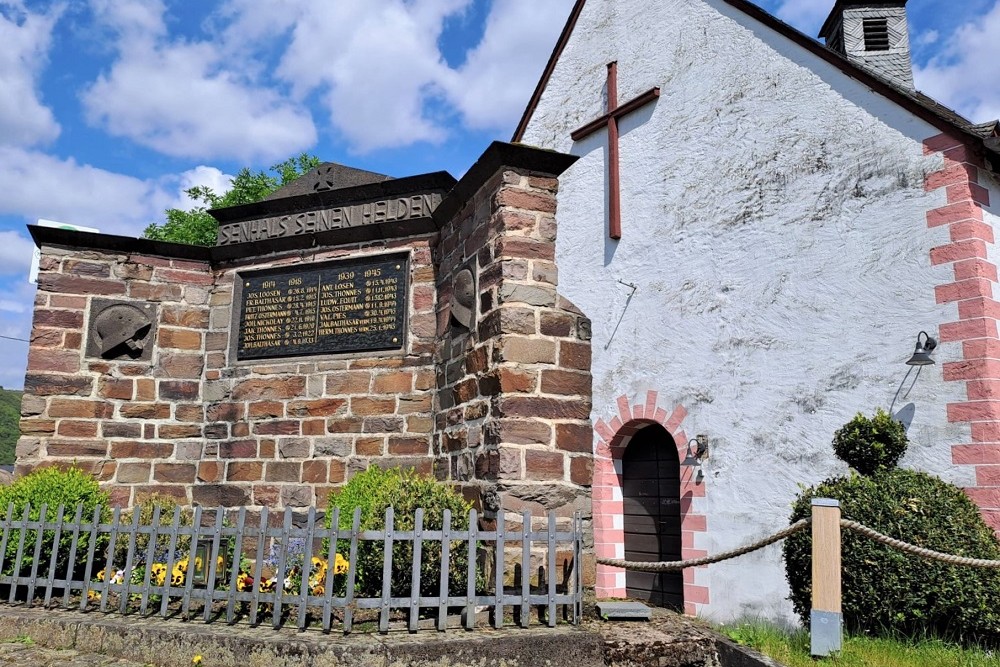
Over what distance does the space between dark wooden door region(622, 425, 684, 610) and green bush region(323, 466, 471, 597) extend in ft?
18.7

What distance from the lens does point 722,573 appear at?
8430mm

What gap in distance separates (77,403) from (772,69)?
857 centimetres

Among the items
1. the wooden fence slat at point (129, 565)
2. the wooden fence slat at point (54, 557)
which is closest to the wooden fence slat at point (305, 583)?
the wooden fence slat at point (129, 565)

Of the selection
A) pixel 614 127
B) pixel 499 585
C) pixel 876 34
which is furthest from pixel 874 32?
pixel 499 585

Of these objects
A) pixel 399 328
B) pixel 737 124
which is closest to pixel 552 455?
pixel 399 328

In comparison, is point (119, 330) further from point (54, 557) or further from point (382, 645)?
point (382, 645)

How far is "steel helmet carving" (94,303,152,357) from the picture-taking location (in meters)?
6.53

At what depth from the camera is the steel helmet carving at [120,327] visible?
21.4 feet

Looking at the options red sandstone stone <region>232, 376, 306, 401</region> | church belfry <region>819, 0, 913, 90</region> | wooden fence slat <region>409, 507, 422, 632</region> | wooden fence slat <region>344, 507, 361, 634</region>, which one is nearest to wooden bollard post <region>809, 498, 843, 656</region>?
wooden fence slat <region>409, 507, 422, 632</region>

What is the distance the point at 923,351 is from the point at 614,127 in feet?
18.8

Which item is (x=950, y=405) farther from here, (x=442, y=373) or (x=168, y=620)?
(x=168, y=620)

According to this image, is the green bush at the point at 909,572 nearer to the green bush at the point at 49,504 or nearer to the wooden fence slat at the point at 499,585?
the wooden fence slat at the point at 499,585

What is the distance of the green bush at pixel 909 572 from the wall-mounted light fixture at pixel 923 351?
5.07 ft

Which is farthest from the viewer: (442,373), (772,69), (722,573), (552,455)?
(772,69)
